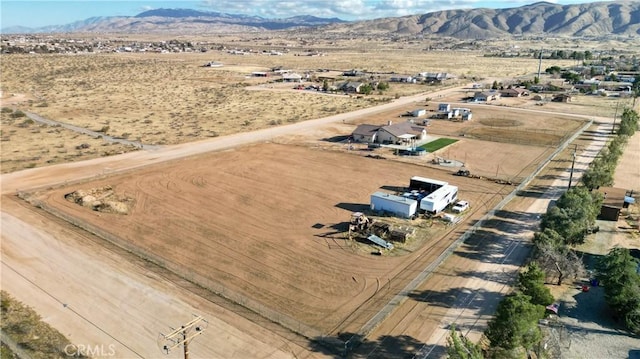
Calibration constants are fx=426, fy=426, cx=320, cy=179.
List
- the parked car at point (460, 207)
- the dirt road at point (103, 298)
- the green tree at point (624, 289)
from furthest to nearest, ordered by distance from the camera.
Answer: the parked car at point (460, 207) < the green tree at point (624, 289) < the dirt road at point (103, 298)

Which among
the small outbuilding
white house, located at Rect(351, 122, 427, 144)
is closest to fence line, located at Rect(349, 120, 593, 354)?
the small outbuilding

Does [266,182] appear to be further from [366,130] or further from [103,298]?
[366,130]

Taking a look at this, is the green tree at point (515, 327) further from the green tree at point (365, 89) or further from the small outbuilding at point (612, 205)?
the green tree at point (365, 89)

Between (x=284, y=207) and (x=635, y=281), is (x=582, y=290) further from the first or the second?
(x=284, y=207)

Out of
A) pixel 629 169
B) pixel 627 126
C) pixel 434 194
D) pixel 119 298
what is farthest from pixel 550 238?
pixel 627 126

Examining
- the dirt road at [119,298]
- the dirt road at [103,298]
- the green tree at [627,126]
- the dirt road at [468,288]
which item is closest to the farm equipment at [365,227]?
the dirt road at [468,288]
